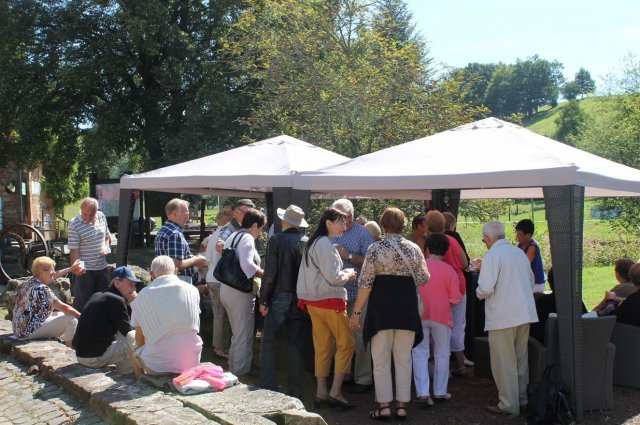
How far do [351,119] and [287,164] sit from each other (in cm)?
654

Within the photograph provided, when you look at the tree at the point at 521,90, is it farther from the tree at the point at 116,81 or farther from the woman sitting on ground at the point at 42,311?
the woman sitting on ground at the point at 42,311

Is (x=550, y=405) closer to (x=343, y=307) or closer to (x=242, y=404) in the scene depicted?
(x=343, y=307)

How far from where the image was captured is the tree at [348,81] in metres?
13.3

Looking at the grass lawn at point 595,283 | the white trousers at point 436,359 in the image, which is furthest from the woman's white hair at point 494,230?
the grass lawn at point 595,283

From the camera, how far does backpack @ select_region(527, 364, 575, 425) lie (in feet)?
16.0

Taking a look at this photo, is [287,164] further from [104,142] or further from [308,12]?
[104,142]

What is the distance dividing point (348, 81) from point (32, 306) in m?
8.21

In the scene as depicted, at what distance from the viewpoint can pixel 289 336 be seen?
564cm

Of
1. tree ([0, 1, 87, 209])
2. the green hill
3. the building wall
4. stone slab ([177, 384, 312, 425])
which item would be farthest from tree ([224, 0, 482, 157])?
the green hill

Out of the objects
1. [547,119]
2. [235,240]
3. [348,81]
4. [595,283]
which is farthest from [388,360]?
[547,119]

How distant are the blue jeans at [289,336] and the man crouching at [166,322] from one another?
0.70 meters

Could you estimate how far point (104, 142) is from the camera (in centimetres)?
1991

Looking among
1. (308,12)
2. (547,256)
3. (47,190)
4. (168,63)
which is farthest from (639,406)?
(47,190)

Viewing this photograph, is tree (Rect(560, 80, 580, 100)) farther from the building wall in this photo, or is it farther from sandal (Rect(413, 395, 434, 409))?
sandal (Rect(413, 395, 434, 409))
